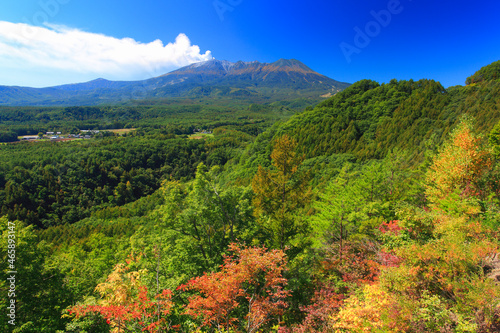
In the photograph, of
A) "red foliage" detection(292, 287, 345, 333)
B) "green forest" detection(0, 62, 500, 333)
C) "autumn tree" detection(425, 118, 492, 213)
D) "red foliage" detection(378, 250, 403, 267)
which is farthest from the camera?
"autumn tree" detection(425, 118, 492, 213)

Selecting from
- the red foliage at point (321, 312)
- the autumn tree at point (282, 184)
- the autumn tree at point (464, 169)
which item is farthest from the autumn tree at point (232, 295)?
the autumn tree at point (464, 169)

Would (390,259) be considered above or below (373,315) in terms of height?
above

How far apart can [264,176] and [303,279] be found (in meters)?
8.04

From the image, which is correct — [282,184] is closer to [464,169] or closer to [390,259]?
[390,259]

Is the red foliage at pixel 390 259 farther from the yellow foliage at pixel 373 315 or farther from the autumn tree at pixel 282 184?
the autumn tree at pixel 282 184

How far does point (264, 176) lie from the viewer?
1816 cm

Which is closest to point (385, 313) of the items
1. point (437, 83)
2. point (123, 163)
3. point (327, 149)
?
point (327, 149)

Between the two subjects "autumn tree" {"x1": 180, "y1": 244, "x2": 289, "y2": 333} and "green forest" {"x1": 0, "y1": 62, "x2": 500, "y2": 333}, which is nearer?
"green forest" {"x1": 0, "y1": 62, "x2": 500, "y2": 333}

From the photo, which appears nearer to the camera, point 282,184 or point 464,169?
point 464,169

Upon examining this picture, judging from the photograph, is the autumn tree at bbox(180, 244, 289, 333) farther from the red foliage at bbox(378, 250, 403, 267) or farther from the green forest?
the red foliage at bbox(378, 250, 403, 267)

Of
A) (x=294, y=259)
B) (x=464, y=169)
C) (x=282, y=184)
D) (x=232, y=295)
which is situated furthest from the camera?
(x=282, y=184)

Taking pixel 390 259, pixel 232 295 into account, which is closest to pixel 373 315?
pixel 390 259

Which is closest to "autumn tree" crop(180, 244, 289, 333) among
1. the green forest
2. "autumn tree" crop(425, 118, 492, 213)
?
the green forest

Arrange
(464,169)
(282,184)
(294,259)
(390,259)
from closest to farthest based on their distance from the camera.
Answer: (390,259) < (464,169) < (294,259) < (282,184)
